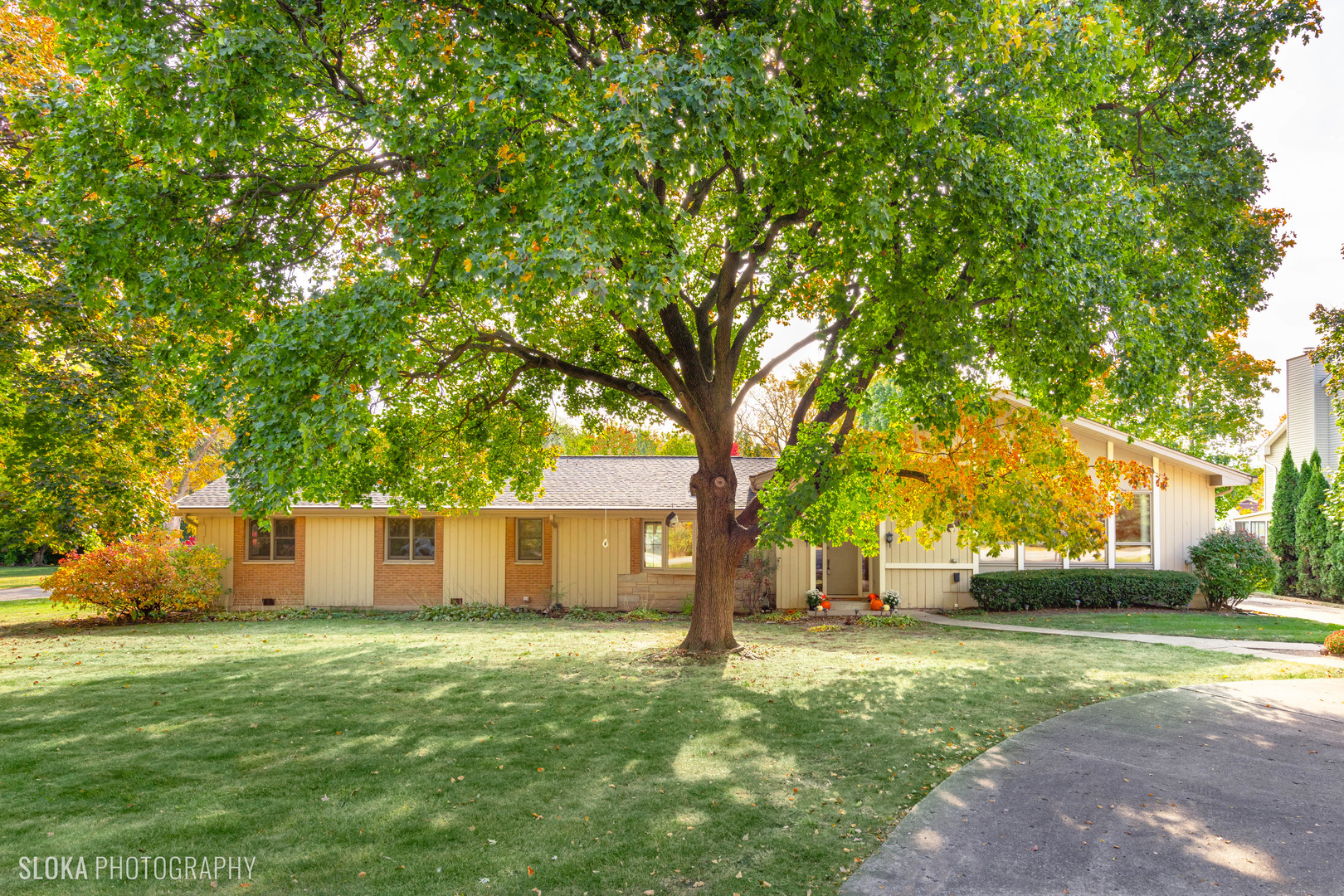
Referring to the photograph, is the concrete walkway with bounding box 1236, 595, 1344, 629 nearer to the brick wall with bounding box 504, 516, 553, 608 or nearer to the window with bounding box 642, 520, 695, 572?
the window with bounding box 642, 520, 695, 572

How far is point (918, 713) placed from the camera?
8070 millimetres

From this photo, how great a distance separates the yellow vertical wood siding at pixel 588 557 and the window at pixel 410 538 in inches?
129

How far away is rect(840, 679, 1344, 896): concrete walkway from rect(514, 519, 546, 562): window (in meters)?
13.3

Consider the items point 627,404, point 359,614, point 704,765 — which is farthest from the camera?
point 359,614

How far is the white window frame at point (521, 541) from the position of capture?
18750 mm

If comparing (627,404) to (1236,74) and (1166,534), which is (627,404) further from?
(1166,534)

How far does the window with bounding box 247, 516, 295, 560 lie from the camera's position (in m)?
18.8

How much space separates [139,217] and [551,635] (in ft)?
31.5

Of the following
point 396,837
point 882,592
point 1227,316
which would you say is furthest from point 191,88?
point 882,592

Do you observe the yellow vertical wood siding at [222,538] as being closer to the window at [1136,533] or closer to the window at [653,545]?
the window at [653,545]

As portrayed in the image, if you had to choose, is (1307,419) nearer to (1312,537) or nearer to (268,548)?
(1312,537)

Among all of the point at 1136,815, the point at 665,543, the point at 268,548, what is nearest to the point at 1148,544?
the point at 665,543

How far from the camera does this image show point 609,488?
19.4 metres

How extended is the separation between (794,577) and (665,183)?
11.8m
